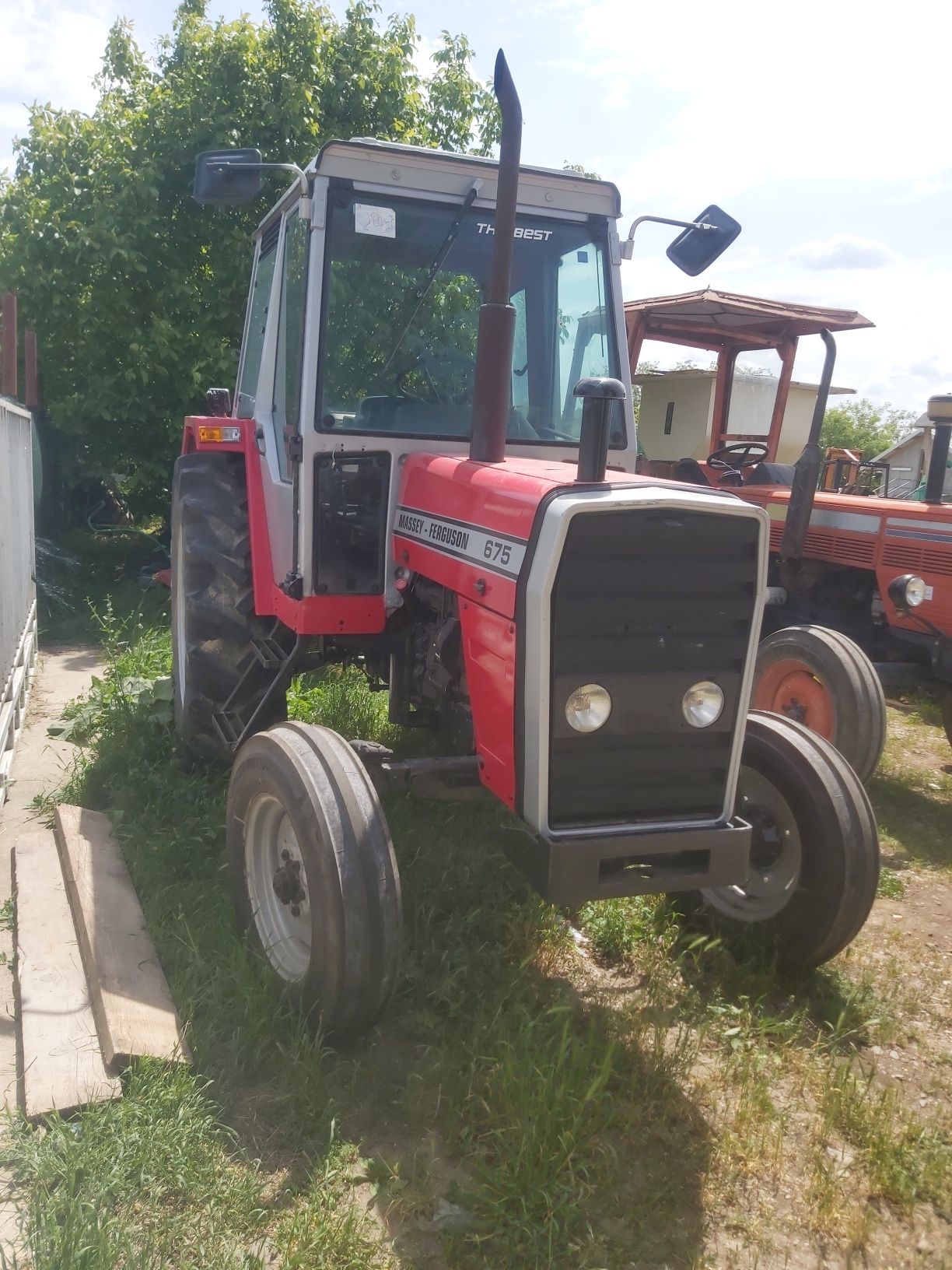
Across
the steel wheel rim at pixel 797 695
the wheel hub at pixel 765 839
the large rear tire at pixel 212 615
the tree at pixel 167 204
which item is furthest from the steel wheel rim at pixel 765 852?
the tree at pixel 167 204

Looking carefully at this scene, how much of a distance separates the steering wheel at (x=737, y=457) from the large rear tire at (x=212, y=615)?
3394 mm

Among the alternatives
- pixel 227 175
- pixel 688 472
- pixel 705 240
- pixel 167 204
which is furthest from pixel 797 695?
pixel 167 204

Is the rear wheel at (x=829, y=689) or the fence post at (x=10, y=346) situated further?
the fence post at (x=10, y=346)

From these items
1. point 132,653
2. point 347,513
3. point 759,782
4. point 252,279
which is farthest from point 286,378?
point 132,653

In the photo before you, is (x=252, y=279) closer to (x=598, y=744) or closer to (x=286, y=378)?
(x=286, y=378)

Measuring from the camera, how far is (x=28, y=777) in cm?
458

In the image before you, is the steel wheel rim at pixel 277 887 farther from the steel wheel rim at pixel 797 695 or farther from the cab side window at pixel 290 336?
the steel wheel rim at pixel 797 695

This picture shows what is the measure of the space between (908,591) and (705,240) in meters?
2.43

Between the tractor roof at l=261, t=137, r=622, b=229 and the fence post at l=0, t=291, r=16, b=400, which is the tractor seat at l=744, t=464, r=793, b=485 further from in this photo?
the fence post at l=0, t=291, r=16, b=400

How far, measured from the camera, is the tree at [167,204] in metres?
8.53

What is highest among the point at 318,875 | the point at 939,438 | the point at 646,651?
the point at 939,438

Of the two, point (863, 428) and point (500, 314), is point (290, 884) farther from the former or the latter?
point (863, 428)

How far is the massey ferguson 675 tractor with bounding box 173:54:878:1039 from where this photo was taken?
2.48 m

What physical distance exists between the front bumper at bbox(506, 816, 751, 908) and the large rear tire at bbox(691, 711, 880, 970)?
1.11 feet
